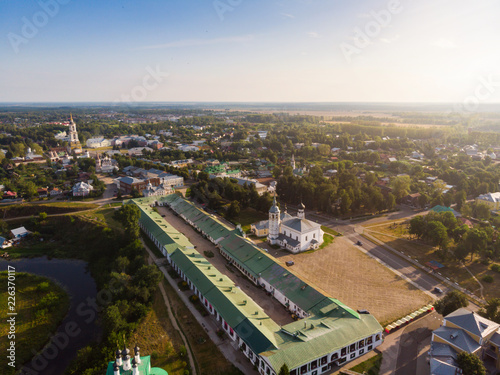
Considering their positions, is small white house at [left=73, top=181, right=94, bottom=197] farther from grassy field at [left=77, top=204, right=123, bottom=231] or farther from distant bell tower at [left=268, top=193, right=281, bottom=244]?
distant bell tower at [left=268, top=193, right=281, bottom=244]

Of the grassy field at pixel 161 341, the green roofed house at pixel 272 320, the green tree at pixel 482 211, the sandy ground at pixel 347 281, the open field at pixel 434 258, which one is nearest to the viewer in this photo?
the green roofed house at pixel 272 320

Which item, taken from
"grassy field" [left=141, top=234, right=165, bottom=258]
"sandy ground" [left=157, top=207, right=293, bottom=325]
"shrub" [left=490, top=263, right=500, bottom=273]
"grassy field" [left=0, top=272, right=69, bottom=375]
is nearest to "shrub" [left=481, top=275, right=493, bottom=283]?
"shrub" [left=490, top=263, right=500, bottom=273]

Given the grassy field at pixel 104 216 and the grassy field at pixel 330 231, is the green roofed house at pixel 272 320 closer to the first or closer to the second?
the grassy field at pixel 104 216

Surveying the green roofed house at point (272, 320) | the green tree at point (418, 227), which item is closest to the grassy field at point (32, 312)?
the green roofed house at point (272, 320)

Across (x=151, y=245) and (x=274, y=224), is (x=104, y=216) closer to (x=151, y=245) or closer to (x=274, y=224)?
(x=151, y=245)

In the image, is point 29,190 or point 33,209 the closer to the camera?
point 33,209

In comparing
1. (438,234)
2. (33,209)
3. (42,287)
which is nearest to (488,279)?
(438,234)
